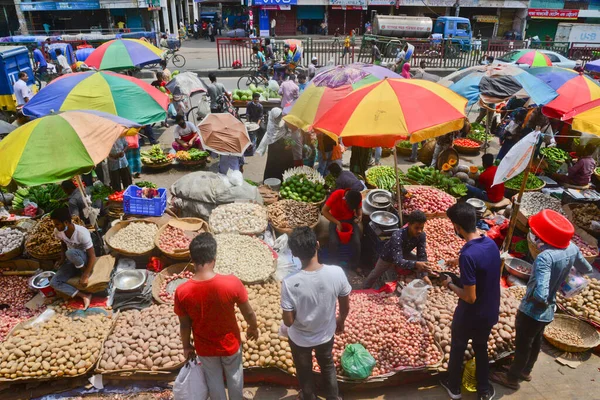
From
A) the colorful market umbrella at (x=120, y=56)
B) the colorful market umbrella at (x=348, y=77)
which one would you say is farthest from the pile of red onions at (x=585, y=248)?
the colorful market umbrella at (x=120, y=56)

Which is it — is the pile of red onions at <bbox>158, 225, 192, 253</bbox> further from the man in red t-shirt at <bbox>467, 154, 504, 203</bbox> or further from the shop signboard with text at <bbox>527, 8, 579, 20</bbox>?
the shop signboard with text at <bbox>527, 8, 579, 20</bbox>

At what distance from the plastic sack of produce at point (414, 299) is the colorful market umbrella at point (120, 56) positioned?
7.57 m

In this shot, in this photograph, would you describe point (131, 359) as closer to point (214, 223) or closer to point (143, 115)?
point (214, 223)

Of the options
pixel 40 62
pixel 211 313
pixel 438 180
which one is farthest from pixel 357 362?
pixel 40 62

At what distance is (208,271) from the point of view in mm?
2826

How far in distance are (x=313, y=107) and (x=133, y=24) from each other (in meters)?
33.1

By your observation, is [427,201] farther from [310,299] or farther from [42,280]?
[42,280]

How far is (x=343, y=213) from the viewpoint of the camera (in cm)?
536

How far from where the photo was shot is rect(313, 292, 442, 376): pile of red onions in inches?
155

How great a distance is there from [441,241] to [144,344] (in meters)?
3.89

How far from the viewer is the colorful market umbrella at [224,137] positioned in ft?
22.7

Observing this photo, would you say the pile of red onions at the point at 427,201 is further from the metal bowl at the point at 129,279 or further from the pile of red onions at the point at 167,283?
the metal bowl at the point at 129,279

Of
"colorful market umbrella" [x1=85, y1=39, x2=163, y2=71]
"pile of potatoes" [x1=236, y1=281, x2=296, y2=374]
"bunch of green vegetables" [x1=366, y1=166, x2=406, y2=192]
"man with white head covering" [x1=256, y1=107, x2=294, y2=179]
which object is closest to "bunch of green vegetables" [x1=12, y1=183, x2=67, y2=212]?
"colorful market umbrella" [x1=85, y1=39, x2=163, y2=71]

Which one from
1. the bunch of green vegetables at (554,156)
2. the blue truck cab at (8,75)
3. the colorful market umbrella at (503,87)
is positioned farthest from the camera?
the blue truck cab at (8,75)
